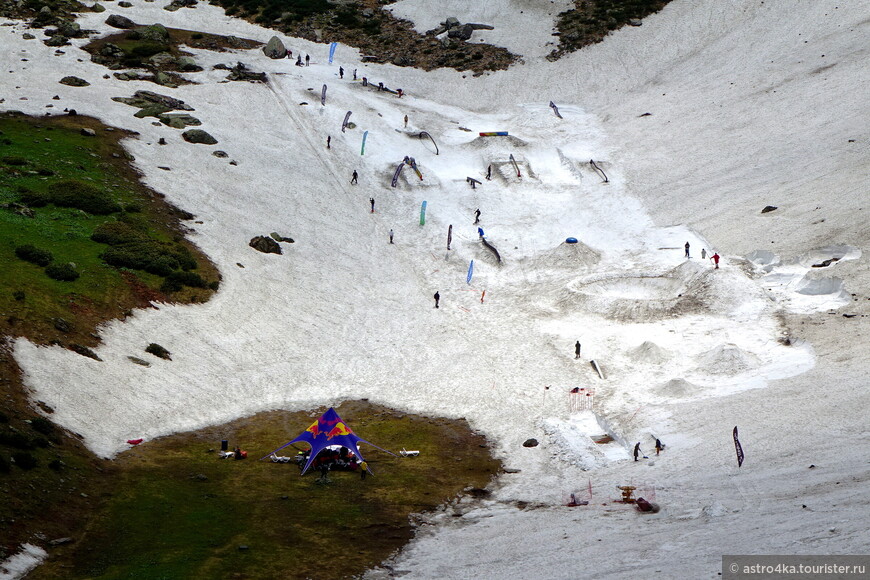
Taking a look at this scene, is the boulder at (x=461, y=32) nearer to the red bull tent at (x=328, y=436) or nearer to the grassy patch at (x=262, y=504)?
the grassy patch at (x=262, y=504)

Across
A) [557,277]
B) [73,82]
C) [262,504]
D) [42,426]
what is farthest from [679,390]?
[73,82]

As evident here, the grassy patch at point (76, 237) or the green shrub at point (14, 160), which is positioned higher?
the green shrub at point (14, 160)

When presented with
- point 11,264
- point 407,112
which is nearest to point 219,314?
point 11,264

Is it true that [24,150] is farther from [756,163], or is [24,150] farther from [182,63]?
[756,163]

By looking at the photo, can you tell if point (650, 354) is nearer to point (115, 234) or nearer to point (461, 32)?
point (115, 234)

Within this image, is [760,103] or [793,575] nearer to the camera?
[793,575]

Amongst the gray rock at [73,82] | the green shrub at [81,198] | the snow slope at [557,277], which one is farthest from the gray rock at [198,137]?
the green shrub at [81,198]
